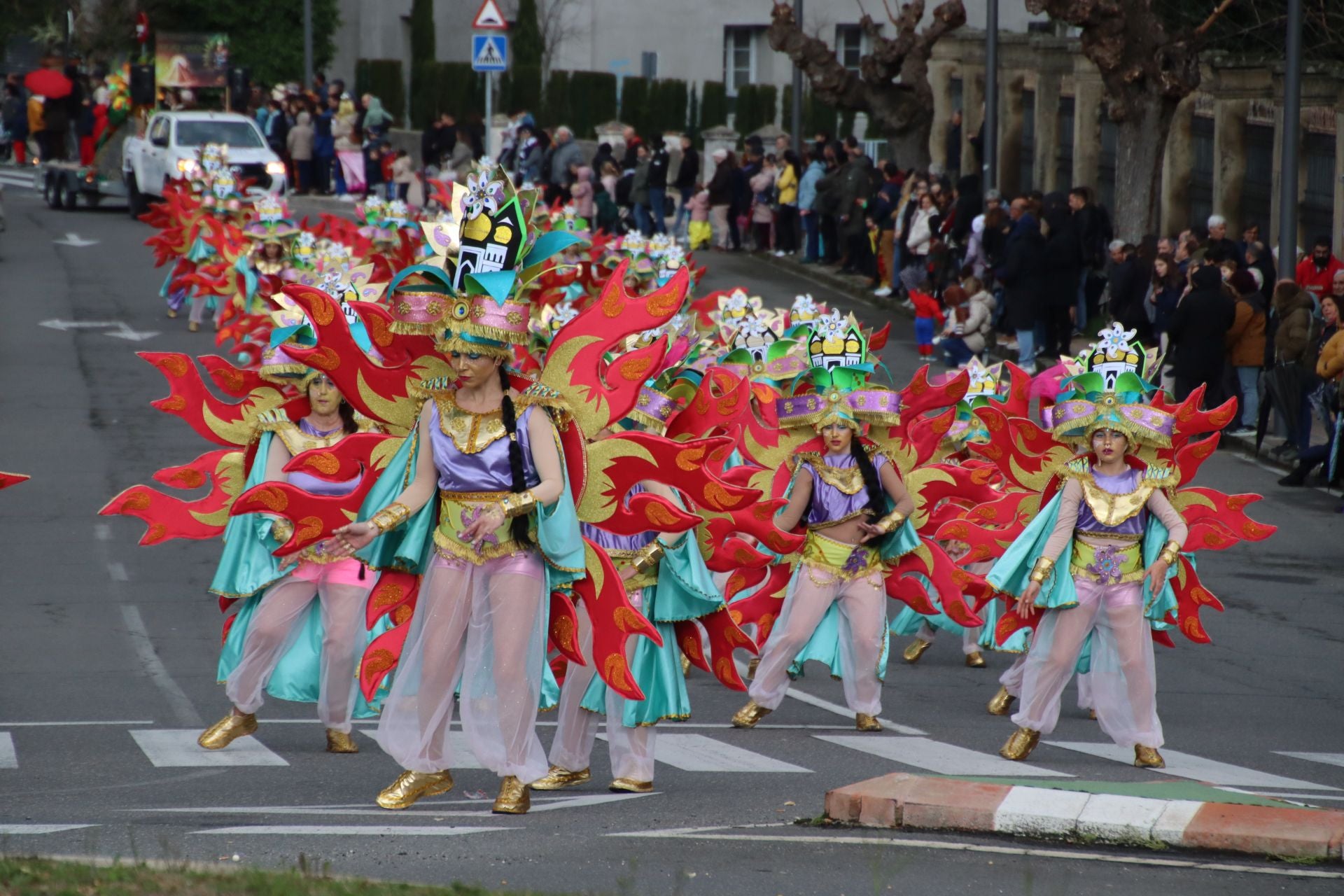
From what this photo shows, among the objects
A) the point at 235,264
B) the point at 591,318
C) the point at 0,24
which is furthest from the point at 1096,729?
the point at 0,24

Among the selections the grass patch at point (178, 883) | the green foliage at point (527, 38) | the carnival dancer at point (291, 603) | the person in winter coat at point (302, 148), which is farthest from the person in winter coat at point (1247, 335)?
the green foliage at point (527, 38)

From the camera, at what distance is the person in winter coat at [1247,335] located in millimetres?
19641

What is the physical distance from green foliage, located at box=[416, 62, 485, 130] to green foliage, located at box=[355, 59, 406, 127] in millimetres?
934

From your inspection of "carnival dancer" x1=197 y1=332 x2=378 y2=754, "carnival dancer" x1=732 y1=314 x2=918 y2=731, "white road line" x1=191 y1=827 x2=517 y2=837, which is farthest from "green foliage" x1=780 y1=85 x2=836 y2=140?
"white road line" x1=191 y1=827 x2=517 y2=837

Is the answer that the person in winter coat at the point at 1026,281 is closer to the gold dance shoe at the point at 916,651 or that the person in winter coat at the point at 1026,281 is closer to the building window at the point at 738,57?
the gold dance shoe at the point at 916,651

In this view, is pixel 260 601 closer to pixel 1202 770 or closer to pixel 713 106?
pixel 1202 770

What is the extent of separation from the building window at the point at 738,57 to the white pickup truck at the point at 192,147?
19618 mm

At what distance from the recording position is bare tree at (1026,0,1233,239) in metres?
24.5

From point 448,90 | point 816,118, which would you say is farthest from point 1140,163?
point 448,90

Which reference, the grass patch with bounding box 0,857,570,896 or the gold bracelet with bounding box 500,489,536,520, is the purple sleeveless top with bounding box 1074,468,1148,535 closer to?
the gold bracelet with bounding box 500,489,536,520

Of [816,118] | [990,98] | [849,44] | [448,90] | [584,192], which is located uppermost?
[849,44]

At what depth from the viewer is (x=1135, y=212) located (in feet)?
83.3

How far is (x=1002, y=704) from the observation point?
11.1 metres

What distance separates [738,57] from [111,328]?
99.5 feet
